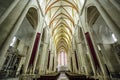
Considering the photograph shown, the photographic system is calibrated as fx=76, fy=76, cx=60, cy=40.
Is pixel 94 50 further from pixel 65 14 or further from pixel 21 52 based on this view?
pixel 65 14

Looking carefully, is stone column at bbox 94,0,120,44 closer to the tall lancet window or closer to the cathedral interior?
the cathedral interior

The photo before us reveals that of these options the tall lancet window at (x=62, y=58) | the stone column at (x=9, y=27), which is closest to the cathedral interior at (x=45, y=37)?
the stone column at (x=9, y=27)

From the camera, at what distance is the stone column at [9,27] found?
175 inches

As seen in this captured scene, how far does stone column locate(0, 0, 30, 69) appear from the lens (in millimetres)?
4438

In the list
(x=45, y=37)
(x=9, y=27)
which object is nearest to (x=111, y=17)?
(x=9, y=27)

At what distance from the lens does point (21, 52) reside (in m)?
12.4

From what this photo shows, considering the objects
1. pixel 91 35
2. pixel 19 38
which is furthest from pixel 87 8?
pixel 19 38

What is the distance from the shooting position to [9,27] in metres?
5.09

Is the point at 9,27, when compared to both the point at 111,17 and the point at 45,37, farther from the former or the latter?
the point at 45,37

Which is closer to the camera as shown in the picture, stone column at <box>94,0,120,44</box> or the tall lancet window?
stone column at <box>94,0,120,44</box>

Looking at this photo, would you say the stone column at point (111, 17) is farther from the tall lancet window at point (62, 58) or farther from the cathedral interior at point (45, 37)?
the tall lancet window at point (62, 58)

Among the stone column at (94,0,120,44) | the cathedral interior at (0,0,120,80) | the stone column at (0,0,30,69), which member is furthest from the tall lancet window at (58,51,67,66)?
the stone column at (0,0,30,69)

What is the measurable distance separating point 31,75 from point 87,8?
9.96m

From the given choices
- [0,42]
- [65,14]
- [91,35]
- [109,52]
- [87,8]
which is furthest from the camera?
[65,14]
